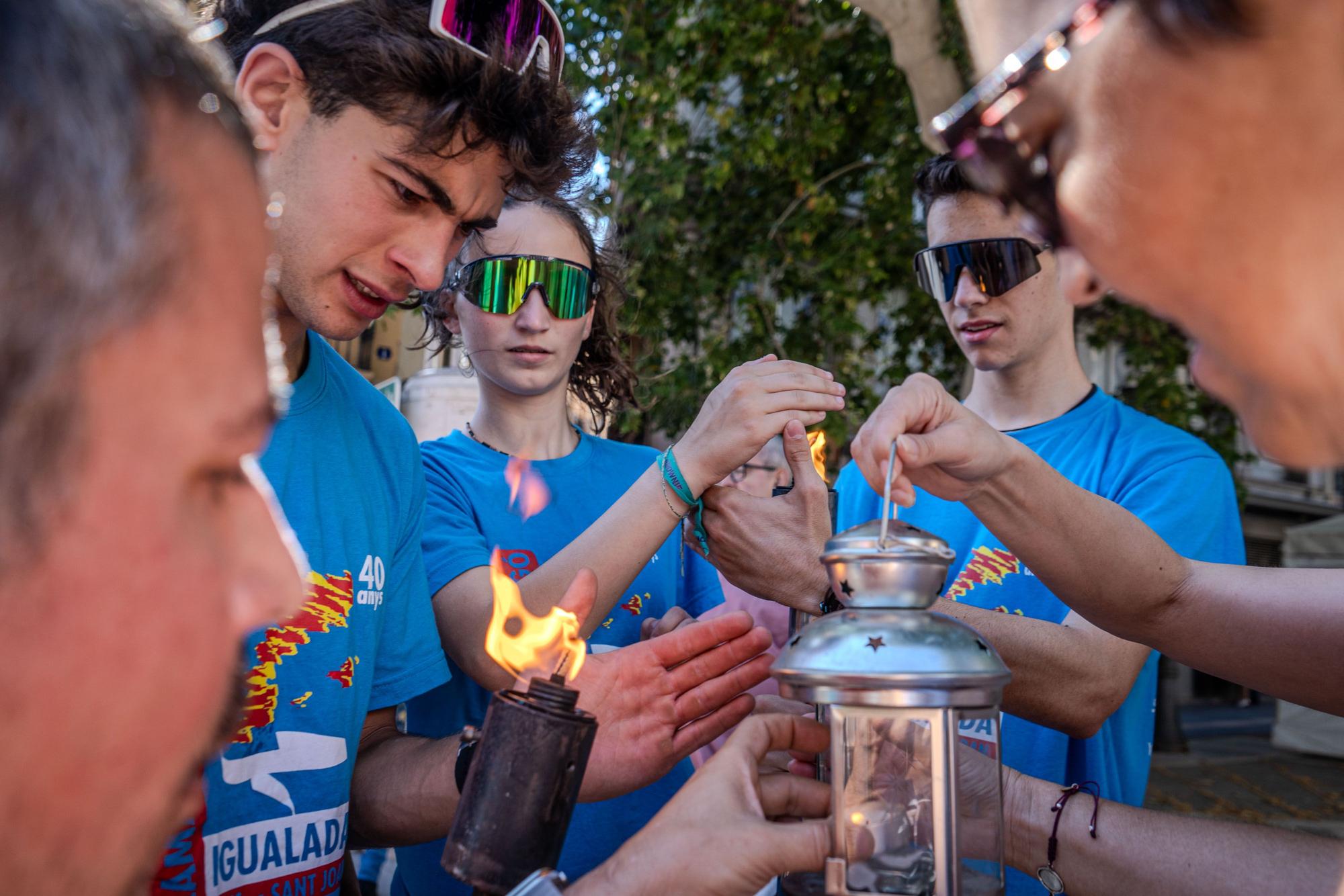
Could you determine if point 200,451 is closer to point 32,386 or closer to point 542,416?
point 32,386

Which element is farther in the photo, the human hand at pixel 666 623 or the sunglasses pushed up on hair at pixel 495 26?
the human hand at pixel 666 623

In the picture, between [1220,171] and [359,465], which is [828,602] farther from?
[1220,171]

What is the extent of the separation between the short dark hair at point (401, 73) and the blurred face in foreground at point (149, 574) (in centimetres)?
169

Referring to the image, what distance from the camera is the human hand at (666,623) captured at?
315 cm

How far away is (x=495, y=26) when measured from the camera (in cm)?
274

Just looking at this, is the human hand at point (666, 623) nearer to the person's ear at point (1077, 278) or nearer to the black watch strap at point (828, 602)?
the black watch strap at point (828, 602)

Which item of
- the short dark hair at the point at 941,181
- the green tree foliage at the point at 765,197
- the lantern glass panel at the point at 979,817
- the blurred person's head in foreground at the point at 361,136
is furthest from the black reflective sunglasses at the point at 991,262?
the green tree foliage at the point at 765,197

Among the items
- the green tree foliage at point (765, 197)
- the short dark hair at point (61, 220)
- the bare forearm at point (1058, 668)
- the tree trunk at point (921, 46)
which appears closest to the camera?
the short dark hair at point (61, 220)

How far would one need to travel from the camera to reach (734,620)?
234 cm

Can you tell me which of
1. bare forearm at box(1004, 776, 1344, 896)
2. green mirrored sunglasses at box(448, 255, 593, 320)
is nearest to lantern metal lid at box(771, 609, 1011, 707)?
bare forearm at box(1004, 776, 1344, 896)

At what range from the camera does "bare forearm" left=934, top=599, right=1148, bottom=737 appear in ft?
8.79

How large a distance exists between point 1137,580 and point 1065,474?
1033 millimetres

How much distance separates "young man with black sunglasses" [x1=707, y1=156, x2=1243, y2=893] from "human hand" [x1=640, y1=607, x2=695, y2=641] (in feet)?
1.19

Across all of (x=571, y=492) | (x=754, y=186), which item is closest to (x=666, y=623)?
(x=571, y=492)
